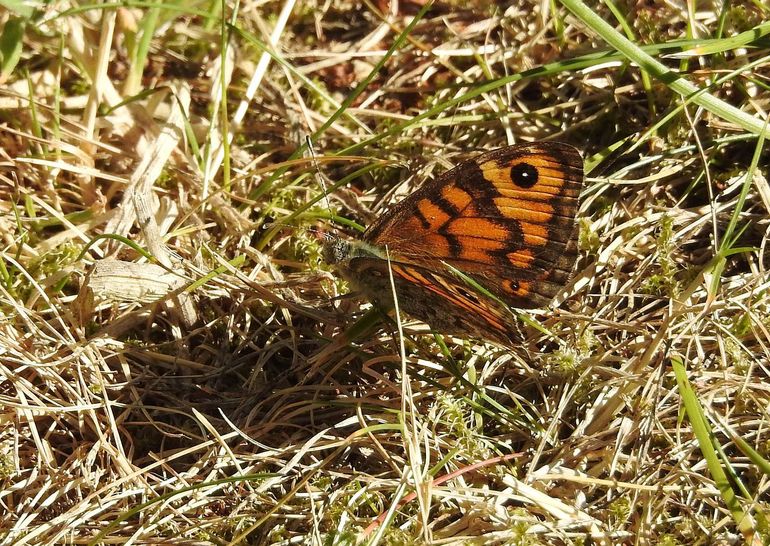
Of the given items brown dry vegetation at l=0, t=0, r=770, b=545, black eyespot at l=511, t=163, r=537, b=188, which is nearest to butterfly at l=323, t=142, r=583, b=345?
black eyespot at l=511, t=163, r=537, b=188

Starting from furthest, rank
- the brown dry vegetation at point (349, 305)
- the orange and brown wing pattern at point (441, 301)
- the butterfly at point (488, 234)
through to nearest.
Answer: the butterfly at point (488, 234)
the brown dry vegetation at point (349, 305)
the orange and brown wing pattern at point (441, 301)

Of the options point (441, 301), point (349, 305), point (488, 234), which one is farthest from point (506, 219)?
point (349, 305)

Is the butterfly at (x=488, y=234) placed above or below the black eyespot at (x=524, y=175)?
below

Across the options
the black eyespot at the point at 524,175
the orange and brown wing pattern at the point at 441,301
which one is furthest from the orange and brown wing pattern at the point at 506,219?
the orange and brown wing pattern at the point at 441,301

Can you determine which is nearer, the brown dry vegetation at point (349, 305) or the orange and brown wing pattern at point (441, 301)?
the orange and brown wing pattern at point (441, 301)

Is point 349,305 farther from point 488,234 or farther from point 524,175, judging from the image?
point 524,175

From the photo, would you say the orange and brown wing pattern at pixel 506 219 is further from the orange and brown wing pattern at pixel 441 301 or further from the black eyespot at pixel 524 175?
the orange and brown wing pattern at pixel 441 301

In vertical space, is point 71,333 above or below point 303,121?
below

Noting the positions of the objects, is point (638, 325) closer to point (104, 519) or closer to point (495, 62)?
point (495, 62)

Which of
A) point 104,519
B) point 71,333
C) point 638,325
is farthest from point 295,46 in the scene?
point 104,519
